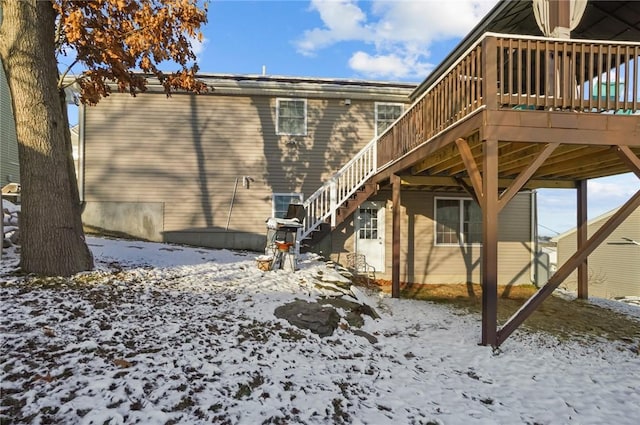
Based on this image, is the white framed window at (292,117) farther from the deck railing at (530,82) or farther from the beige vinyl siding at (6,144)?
the beige vinyl siding at (6,144)

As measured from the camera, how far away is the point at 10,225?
6.47 meters

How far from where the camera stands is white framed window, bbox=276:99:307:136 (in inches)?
411

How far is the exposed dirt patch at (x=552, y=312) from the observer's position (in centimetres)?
570

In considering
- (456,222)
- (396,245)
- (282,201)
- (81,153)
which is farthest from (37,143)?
(456,222)

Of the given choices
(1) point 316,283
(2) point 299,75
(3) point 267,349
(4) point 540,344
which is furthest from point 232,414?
(2) point 299,75

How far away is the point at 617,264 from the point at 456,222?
13.9m

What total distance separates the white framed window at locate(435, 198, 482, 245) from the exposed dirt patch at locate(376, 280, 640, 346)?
136 cm

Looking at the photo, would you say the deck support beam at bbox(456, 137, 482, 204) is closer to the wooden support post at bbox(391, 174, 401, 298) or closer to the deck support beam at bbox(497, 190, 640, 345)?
the deck support beam at bbox(497, 190, 640, 345)

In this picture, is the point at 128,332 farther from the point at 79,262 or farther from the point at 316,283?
the point at 316,283

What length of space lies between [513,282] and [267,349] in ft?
30.8

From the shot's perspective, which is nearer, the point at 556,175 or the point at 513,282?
the point at 556,175

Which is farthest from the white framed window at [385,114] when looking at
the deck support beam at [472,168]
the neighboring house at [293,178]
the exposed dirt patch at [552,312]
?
the deck support beam at [472,168]

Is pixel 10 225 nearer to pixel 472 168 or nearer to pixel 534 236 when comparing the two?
pixel 472 168

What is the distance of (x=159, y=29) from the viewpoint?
18.7ft
